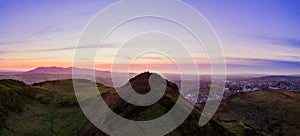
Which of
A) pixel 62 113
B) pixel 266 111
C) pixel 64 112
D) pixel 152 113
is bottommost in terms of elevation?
pixel 266 111

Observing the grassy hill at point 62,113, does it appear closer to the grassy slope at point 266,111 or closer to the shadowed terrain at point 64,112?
the shadowed terrain at point 64,112

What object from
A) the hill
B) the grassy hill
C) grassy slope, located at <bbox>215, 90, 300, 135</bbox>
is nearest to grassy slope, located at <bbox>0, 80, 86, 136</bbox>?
the grassy hill

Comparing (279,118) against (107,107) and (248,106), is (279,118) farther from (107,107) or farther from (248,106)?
(107,107)

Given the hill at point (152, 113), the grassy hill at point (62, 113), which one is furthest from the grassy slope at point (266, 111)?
the hill at point (152, 113)

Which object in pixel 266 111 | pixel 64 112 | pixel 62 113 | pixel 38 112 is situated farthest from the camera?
pixel 266 111

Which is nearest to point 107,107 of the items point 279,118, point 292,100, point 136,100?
point 136,100

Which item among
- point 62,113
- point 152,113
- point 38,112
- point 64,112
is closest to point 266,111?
point 64,112

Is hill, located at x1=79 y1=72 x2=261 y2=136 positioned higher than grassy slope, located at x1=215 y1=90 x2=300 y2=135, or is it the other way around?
hill, located at x1=79 y1=72 x2=261 y2=136

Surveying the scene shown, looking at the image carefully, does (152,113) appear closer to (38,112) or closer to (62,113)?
(62,113)

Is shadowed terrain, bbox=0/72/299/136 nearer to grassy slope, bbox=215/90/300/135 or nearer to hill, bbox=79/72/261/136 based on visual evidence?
hill, bbox=79/72/261/136
